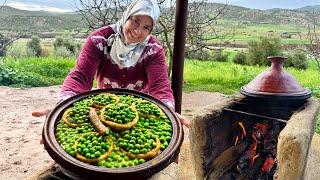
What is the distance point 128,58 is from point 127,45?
84mm

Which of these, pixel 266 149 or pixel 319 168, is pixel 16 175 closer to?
pixel 266 149

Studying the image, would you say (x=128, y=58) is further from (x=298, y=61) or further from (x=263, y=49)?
(x=298, y=61)

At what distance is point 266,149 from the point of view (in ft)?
10.3

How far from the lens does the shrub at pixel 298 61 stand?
1243cm

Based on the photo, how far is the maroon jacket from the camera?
8.31ft

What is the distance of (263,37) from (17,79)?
277 inches

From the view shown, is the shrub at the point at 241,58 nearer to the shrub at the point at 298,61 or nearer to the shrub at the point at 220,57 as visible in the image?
the shrub at the point at 220,57

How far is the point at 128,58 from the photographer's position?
103 inches

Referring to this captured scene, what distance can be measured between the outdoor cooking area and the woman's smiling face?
0.75 m

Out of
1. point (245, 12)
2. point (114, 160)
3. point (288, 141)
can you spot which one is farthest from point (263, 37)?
point (114, 160)

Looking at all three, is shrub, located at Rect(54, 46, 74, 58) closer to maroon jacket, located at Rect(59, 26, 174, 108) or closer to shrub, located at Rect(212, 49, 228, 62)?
shrub, located at Rect(212, 49, 228, 62)

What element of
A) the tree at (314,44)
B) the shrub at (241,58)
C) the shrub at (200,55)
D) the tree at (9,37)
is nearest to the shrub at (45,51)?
the tree at (9,37)

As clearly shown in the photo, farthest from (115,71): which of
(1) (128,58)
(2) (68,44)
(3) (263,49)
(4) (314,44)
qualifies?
(2) (68,44)

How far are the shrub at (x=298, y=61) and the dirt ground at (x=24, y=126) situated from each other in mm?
5158
